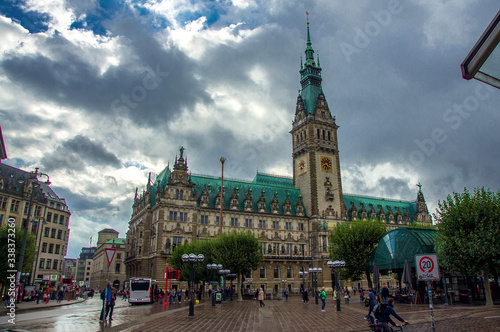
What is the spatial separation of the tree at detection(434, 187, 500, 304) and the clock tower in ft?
173

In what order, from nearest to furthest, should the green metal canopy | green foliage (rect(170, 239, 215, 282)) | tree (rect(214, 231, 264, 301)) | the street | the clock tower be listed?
the street, the green metal canopy, tree (rect(214, 231, 264, 301)), green foliage (rect(170, 239, 215, 282)), the clock tower

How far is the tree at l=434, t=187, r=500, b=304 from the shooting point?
35.2 m

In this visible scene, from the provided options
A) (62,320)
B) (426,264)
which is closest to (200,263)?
(62,320)

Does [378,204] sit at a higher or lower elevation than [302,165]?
lower

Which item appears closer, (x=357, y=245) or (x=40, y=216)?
(x=357, y=245)

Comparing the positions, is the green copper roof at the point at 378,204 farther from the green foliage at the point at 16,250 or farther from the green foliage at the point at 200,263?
the green foliage at the point at 16,250

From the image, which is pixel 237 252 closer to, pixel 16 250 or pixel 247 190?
pixel 16 250

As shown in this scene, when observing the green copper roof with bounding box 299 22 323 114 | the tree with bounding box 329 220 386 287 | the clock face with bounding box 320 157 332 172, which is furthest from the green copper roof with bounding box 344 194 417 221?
the tree with bounding box 329 220 386 287

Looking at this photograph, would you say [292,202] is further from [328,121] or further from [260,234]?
[328,121]

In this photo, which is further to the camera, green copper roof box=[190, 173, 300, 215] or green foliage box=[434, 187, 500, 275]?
green copper roof box=[190, 173, 300, 215]

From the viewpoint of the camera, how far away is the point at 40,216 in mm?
75438

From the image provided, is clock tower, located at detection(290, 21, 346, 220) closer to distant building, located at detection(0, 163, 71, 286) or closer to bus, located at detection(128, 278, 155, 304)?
bus, located at detection(128, 278, 155, 304)

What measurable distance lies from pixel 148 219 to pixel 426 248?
193ft

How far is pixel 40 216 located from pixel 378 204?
89.9 m
